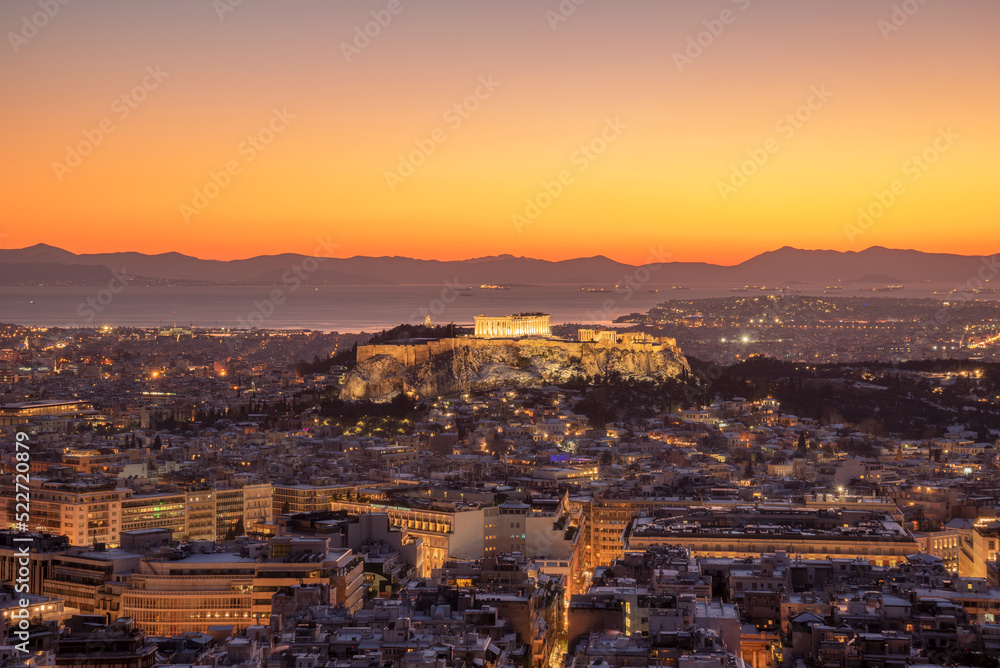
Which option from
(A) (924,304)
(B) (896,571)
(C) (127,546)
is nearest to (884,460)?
(B) (896,571)

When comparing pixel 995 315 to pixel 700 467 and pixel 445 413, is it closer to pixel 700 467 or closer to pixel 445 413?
pixel 445 413

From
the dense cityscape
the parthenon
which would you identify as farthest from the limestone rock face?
the parthenon

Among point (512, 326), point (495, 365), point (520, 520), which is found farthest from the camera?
point (512, 326)

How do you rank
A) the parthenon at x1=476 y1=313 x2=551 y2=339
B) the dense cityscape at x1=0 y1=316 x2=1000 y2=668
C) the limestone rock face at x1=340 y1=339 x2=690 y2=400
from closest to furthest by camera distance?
the dense cityscape at x1=0 y1=316 x2=1000 y2=668, the limestone rock face at x1=340 y1=339 x2=690 y2=400, the parthenon at x1=476 y1=313 x2=551 y2=339

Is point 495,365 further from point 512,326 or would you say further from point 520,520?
point 520,520

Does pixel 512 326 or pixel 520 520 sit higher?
pixel 512 326

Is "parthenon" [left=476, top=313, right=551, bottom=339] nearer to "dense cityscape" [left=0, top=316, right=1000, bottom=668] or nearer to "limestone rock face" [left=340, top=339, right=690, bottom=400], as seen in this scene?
"limestone rock face" [left=340, top=339, right=690, bottom=400]

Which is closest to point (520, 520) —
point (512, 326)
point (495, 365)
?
point (495, 365)
